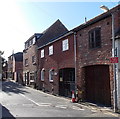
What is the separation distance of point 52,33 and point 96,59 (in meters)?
18.3

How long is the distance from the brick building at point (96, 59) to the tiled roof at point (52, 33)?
14335mm

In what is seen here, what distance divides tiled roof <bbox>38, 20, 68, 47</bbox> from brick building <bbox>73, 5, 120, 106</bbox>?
14.3m

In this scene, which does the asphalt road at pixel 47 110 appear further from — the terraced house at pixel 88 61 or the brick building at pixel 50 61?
the brick building at pixel 50 61

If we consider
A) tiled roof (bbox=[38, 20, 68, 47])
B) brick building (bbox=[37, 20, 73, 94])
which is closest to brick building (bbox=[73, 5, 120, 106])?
brick building (bbox=[37, 20, 73, 94])

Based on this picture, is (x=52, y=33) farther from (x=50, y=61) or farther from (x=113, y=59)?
(x=113, y=59)

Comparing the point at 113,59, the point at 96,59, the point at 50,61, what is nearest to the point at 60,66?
the point at 50,61

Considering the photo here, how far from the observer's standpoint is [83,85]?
14.7m

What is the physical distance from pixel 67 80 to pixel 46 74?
5.77 m

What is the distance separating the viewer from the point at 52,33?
30.4m

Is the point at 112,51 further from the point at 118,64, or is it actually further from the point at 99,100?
the point at 99,100

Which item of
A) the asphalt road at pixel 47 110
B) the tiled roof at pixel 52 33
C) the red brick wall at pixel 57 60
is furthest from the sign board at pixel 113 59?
the tiled roof at pixel 52 33

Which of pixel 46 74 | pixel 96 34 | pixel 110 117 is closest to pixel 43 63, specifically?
pixel 46 74

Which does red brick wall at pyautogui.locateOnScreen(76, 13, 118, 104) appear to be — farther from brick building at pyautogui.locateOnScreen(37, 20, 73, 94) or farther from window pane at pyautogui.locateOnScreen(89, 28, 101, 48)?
brick building at pyautogui.locateOnScreen(37, 20, 73, 94)

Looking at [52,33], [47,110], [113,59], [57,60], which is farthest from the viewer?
[52,33]
